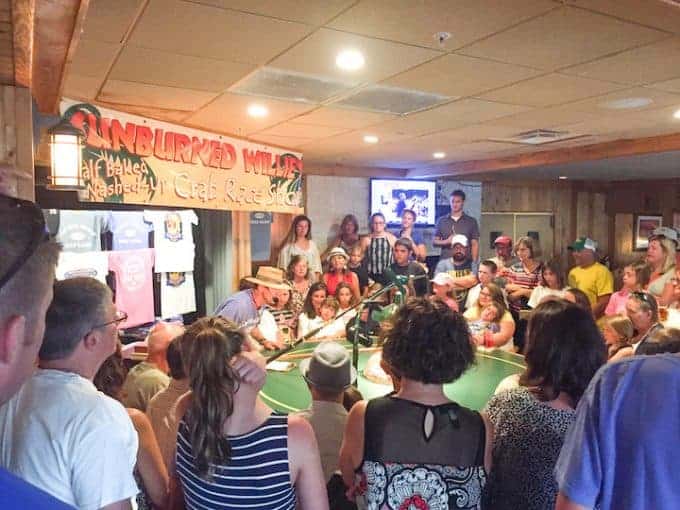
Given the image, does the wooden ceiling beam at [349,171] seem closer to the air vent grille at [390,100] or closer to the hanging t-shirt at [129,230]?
the hanging t-shirt at [129,230]

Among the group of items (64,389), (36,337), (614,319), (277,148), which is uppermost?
(277,148)

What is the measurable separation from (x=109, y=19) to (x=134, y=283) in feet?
9.10

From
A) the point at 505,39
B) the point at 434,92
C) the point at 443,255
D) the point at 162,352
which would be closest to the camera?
the point at 505,39

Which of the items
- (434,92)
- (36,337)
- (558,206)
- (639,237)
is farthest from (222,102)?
(639,237)

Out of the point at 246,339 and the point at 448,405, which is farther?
the point at 246,339

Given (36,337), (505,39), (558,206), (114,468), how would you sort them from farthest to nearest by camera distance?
(558,206)
(505,39)
(114,468)
(36,337)

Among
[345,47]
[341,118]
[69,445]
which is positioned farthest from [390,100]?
[69,445]

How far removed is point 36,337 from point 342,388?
51.7 inches

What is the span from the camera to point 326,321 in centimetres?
435

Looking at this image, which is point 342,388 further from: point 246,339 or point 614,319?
point 614,319

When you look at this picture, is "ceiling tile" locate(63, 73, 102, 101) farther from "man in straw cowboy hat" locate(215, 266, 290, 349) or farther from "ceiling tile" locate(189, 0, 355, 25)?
"man in straw cowboy hat" locate(215, 266, 290, 349)

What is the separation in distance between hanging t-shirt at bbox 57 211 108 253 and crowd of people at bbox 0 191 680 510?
2.33 meters

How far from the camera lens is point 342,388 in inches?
74.6

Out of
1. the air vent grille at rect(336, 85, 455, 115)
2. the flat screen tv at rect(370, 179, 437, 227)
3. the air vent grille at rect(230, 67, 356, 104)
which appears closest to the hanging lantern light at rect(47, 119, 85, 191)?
the air vent grille at rect(230, 67, 356, 104)
